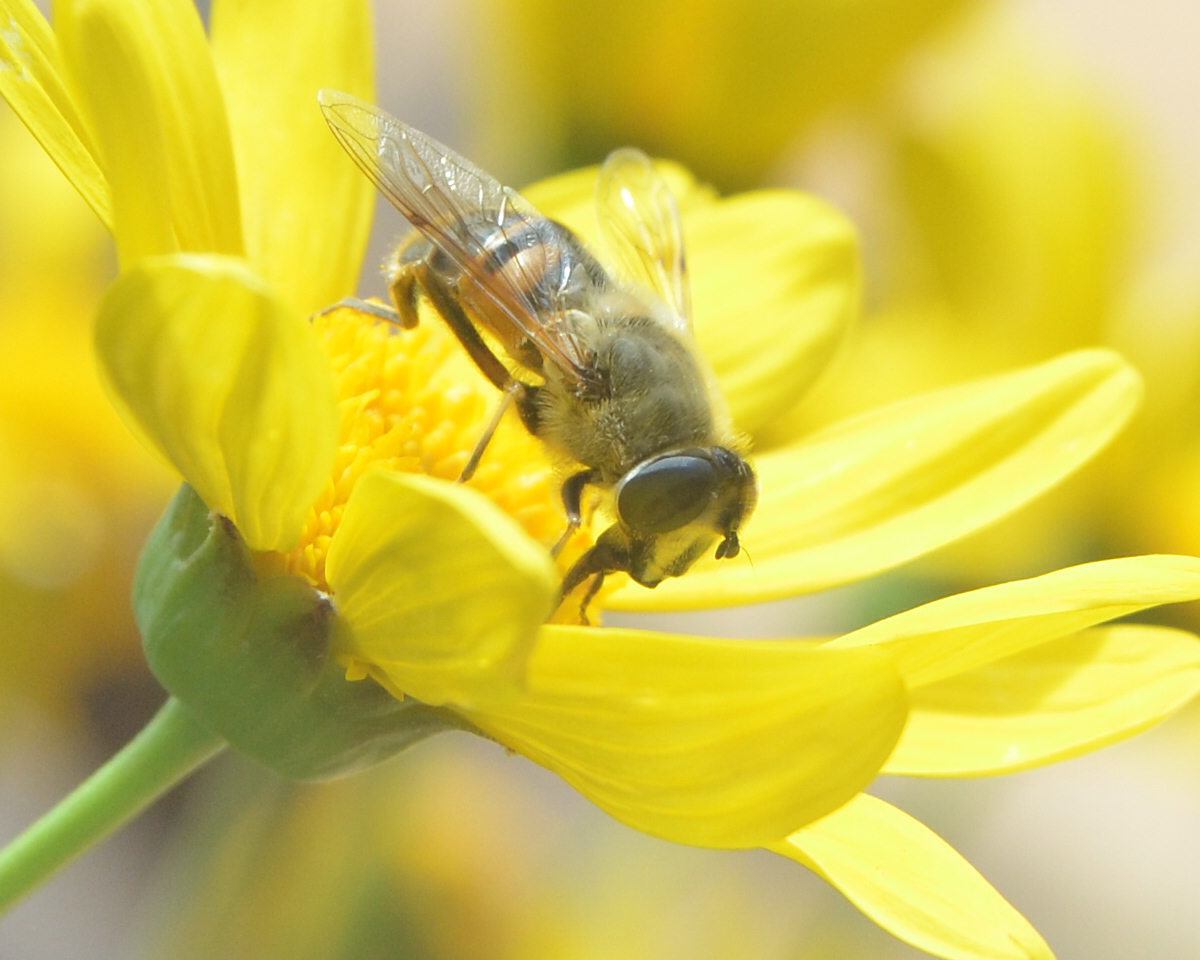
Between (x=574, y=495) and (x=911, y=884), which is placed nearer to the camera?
(x=911, y=884)

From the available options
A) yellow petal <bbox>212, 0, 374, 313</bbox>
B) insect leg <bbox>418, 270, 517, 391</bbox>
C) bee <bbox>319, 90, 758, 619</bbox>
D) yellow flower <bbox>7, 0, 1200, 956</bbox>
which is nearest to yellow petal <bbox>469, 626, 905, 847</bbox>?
yellow flower <bbox>7, 0, 1200, 956</bbox>

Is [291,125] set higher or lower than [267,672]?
higher

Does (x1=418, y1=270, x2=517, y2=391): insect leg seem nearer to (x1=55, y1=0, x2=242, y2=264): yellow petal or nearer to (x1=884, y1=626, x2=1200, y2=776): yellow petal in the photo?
(x1=55, y1=0, x2=242, y2=264): yellow petal

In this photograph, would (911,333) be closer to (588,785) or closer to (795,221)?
(795,221)

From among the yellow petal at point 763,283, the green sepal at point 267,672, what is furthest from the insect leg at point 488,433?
the yellow petal at point 763,283

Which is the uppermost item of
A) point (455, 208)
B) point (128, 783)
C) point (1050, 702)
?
point (455, 208)

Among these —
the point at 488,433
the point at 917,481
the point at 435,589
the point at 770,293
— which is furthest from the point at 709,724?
the point at 770,293

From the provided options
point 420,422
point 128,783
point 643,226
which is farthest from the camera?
point 643,226

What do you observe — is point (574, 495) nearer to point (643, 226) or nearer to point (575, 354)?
point (575, 354)
